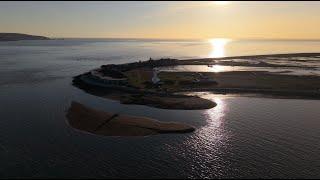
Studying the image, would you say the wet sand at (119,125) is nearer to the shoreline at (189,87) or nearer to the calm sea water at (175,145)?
the calm sea water at (175,145)

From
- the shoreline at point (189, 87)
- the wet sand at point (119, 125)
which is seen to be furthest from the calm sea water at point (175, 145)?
the shoreline at point (189, 87)

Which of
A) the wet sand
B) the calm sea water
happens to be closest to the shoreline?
the calm sea water

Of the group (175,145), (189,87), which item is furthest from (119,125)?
(189,87)

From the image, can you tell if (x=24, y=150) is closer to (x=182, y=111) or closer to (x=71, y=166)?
(x=71, y=166)

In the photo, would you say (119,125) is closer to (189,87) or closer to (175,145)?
(175,145)

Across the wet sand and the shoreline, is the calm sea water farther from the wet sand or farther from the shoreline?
the shoreline

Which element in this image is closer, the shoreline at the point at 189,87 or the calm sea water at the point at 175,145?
the calm sea water at the point at 175,145

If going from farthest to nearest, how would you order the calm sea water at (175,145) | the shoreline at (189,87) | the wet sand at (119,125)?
the shoreline at (189,87) < the wet sand at (119,125) < the calm sea water at (175,145)

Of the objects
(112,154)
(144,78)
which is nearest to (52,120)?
(112,154)
